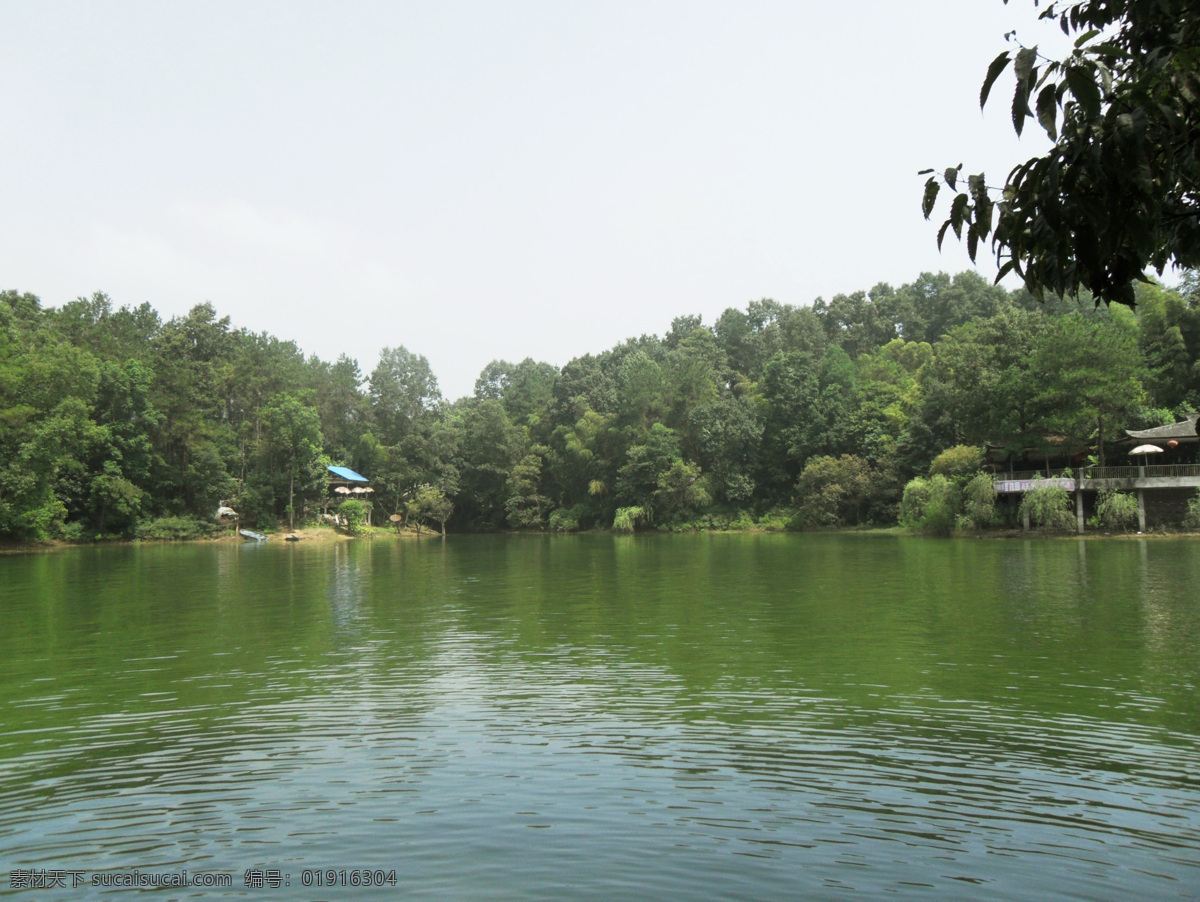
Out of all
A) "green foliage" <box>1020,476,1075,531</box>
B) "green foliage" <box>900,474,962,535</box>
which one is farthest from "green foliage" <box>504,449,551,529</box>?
"green foliage" <box>1020,476,1075,531</box>

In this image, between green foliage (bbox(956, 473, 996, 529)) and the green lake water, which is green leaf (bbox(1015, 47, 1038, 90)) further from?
green foliage (bbox(956, 473, 996, 529))

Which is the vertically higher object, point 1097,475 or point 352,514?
point 1097,475

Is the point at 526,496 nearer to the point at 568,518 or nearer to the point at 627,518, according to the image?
the point at 568,518

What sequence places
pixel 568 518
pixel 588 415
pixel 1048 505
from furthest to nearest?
pixel 588 415, pixel 568 518, pixel 1048 505

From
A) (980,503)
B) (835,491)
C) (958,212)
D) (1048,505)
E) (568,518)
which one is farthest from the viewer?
(568,518)

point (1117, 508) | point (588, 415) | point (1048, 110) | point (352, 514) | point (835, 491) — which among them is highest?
point (588, 415)

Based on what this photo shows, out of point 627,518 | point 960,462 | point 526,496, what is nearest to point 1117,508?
point 960,462

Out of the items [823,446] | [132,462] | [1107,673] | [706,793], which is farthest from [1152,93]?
[823,446]

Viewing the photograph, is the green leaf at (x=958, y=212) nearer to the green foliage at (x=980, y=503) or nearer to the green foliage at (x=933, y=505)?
the green foliage at (x=980, y=503)

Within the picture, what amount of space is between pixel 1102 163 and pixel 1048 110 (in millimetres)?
294

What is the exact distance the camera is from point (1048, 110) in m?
3.30

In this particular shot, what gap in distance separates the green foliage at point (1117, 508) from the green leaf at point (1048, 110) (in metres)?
45.4

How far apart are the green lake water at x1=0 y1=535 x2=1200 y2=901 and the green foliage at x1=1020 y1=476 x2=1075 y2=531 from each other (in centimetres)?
2726

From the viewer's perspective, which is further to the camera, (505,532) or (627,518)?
(505,532)
